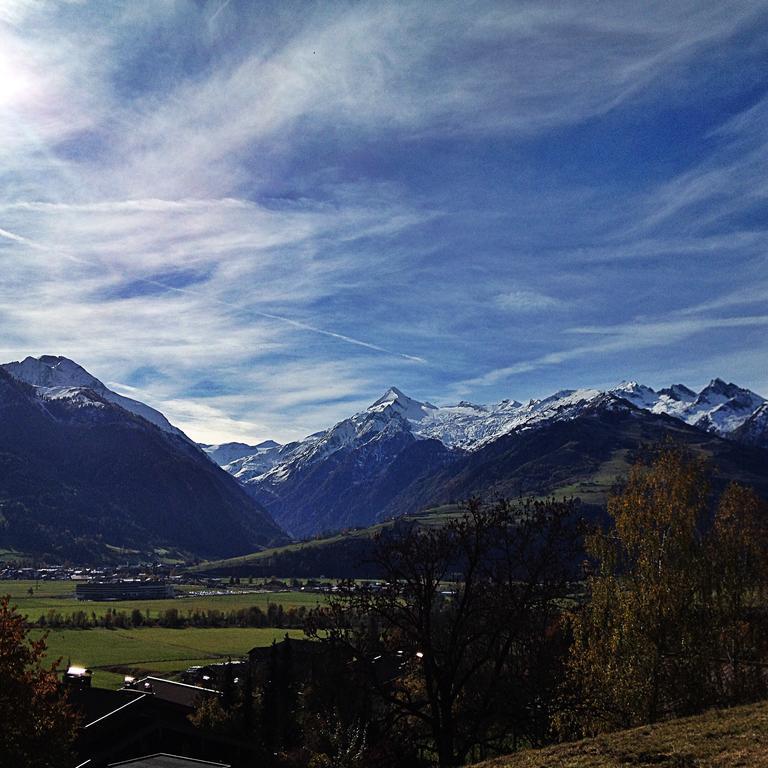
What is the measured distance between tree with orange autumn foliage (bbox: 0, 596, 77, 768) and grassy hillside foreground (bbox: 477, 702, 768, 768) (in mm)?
18957

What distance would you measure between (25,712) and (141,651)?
156m

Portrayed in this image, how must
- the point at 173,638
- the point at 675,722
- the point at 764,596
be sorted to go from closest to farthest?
the point at 675,722
the point at 764,596
the point at 173,638

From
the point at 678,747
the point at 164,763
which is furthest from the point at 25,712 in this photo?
the point at 678,747

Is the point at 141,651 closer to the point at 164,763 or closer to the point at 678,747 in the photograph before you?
the point at 164,763

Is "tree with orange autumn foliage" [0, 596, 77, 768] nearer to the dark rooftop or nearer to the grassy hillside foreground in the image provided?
the dark rooftop

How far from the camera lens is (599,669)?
35438mm

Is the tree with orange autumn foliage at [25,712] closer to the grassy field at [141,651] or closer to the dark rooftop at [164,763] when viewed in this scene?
the dark rooftop at [164,763]

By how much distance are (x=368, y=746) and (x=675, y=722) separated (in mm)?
13747

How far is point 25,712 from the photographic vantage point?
3072 centimetres

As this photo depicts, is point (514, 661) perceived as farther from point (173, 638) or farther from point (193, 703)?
point (173, 638)

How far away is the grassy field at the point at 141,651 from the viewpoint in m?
147

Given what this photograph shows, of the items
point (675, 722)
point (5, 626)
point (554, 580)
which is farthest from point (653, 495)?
point (5, 626)

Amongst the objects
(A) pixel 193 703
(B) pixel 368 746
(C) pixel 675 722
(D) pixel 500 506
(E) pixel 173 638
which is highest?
(D) pixel 500 506

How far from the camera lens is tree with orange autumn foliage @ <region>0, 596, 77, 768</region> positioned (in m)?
30.3
